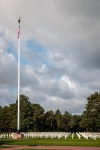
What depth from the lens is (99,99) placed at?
93500mm

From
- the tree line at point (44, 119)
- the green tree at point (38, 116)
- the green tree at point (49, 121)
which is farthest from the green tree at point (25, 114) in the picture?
the green tree at point (49, 121)

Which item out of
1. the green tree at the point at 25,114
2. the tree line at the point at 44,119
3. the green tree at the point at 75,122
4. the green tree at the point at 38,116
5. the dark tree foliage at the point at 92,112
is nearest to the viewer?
the dark tree foliage at the point at 92,112

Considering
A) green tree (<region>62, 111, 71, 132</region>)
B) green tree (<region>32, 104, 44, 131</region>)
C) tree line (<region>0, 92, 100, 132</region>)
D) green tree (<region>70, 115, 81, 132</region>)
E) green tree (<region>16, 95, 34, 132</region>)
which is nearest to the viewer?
tree line (<region>0, 92, 100, 132</region>)

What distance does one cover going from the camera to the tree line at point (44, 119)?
302 ft

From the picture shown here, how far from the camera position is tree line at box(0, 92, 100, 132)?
92.1 m

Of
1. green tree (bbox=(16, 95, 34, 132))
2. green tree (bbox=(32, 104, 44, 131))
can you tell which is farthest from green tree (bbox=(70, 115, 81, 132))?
green tree (bbox=(16, 95, 34, 132))

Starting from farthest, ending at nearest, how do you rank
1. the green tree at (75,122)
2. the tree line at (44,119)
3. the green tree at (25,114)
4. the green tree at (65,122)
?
the green tree at (65,122) → the green tree at (75,122) → the green tree at (25,114) → the tree line at (44,119)

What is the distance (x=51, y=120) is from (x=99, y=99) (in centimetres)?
4726

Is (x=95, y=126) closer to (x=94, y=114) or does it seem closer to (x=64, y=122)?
(x=94, y=114)

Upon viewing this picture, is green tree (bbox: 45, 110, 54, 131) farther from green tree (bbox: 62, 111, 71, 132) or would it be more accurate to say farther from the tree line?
green tree (bbox: 62, 111, 71, 132)

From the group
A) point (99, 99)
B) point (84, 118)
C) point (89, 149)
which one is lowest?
point (89, 149)

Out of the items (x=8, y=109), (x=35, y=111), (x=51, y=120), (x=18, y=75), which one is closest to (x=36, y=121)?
(x=35, y=111)

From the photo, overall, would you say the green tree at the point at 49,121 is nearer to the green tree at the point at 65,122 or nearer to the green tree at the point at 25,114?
the green tree at the point at 65,122

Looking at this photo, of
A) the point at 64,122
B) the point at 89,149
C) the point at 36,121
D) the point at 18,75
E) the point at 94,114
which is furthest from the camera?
the point at 64,122
